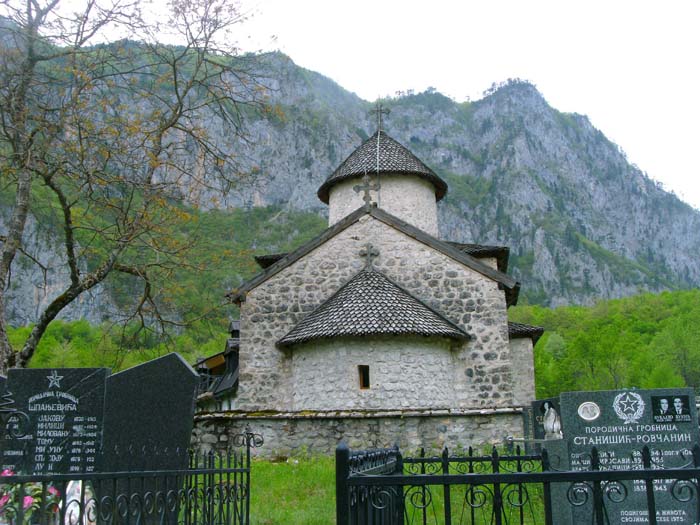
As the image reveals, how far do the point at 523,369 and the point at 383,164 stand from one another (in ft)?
23.7

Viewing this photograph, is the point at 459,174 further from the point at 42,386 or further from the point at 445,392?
the point at 42,386

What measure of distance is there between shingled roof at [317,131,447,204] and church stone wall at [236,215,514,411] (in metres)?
4.27

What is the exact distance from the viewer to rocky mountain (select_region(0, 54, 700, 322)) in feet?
327

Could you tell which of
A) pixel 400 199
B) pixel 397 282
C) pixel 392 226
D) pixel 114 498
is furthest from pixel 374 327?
pixel 114 498

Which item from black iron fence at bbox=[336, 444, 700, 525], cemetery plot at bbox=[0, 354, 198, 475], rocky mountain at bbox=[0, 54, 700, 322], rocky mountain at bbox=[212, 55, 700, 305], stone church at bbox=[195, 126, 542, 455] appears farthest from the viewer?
rocky mountain at bbox=[212, 55, 700, 305]

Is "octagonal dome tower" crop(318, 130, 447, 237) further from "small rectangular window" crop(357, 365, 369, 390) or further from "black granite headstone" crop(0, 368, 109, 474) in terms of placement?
"black granite headstone" crop(0, 368, 109, 474)

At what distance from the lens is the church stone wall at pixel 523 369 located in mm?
18688

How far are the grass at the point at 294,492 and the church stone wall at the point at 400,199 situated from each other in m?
10.4

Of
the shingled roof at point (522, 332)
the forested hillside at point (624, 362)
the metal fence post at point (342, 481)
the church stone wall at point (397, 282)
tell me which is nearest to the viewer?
the metal fence post at point (342, 481)

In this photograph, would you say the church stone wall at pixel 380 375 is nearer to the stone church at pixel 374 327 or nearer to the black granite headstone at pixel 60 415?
the stone church at pixel 374 327

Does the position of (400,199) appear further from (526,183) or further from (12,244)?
(526,183)

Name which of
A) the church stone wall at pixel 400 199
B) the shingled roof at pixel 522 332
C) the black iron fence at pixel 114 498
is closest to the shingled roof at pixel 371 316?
the shingled roof at pixel 522 332

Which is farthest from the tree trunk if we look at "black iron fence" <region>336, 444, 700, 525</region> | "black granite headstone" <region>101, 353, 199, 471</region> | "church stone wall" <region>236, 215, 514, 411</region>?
"black iron fence" <region>336, 444, 700, 525</region>

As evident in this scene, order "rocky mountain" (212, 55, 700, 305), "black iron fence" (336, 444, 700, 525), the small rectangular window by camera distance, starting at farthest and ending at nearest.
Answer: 1. "rocky mountain" (212, 55, 700, 305)
2. the small rectangular window
3. "black iron fence" (336, 444, 700, 525)
